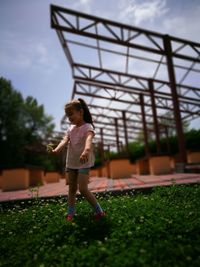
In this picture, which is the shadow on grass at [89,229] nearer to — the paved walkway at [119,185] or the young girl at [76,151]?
the young girl at [76,151]

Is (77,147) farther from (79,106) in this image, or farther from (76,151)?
(79,106)

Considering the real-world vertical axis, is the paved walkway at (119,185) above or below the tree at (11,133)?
below

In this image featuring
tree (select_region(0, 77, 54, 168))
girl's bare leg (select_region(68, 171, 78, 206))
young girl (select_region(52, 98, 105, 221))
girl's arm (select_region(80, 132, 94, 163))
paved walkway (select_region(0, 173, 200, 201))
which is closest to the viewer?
girl's arm (select_region(80, 132, 94, 163))

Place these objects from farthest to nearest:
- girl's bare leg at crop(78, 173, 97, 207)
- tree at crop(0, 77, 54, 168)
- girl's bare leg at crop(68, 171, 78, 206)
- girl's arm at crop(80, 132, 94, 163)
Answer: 1. tree at crop(0, 77, 54, 168)
2. girl's bare leg at crop(68, 171, 78, 206)
3. girl's bare leg at crop(78, 173, 97, 207)
4. girl's arm at crop(80, 132, 94, 163)

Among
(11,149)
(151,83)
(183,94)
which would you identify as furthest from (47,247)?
(11,149)

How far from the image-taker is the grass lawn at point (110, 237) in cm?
226

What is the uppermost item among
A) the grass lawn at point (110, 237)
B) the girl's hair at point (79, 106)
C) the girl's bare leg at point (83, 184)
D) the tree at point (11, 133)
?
the tree at point (11, 133)

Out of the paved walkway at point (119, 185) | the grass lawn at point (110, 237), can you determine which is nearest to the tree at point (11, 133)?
the paved walkway at point (119, 185)

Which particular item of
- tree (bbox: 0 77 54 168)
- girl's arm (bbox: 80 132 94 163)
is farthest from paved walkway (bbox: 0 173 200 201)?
tree (bbox: 0 77 54 168)

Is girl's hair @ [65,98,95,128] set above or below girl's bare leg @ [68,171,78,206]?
above

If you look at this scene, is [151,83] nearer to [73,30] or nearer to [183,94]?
[183,94]

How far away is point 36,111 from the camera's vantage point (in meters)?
45.8

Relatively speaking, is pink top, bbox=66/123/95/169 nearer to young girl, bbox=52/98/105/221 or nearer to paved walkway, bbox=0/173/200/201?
young girl, bbox=52/98/105/221

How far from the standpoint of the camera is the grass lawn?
89.1 inches
